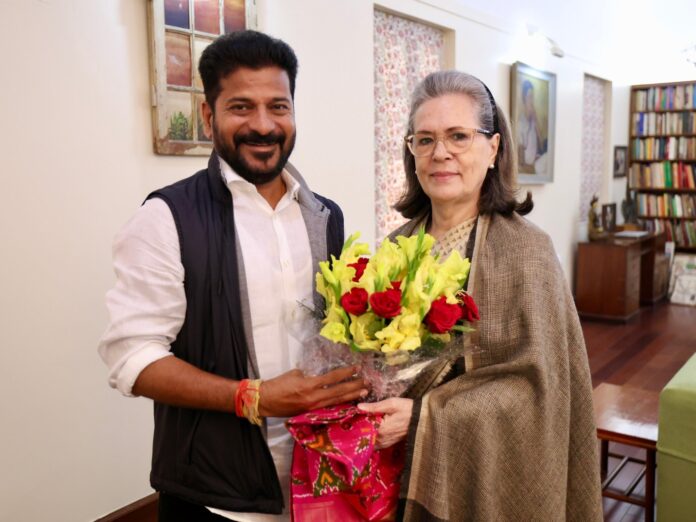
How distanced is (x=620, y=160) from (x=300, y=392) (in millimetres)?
8558

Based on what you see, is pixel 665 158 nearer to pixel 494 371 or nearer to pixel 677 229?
pixel 677 229

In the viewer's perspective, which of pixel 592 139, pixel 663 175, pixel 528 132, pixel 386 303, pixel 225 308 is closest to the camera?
pixel 386 303

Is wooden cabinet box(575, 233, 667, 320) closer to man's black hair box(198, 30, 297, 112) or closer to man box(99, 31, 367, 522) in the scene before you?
man box(99, 31, 367, 522)

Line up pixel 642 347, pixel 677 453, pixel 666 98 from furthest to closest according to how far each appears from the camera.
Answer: pixel 666 98 → pixel 642 347 → pixel 677 453

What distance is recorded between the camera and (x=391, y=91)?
15.6 feet

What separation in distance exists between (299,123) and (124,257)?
2.51m

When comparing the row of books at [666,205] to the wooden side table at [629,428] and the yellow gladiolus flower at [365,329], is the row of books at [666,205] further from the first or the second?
the yellow gladiolus flower at [365,329]

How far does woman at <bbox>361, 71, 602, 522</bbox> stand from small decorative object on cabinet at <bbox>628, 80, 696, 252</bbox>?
25.2ft

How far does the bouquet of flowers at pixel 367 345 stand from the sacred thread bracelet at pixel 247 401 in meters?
0.08

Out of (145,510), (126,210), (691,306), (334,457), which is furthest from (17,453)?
(691,306)

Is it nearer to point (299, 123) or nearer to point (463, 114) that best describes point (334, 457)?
point (463, 114)

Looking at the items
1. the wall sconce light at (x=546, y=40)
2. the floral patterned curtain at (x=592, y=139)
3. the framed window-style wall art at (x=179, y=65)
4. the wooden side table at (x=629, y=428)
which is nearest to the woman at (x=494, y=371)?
the wooden side table at (x=629, y=428)

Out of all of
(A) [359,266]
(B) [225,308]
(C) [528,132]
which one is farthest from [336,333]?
(C) [528,132]

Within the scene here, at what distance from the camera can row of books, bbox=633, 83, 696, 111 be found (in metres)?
8.50
